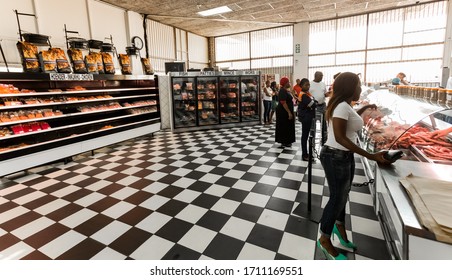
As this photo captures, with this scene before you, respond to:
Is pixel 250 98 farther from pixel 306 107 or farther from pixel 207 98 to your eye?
pixel 306 107

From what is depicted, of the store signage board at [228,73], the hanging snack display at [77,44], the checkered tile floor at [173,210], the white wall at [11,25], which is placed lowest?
the checkered tile floor at [173,210]

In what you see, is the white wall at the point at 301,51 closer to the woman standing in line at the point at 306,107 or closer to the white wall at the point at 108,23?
the white wall at the point at 108,23

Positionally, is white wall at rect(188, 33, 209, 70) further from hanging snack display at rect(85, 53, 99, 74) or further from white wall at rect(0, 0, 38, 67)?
hanging snack display at rect(85, 53, 99, 74)

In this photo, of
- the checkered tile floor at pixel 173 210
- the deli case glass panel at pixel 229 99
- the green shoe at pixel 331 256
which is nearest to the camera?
the green shoe at pixel 331 256

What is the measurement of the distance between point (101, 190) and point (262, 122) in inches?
243

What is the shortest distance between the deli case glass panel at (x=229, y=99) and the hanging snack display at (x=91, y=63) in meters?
3.85

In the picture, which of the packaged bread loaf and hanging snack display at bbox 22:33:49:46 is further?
the packaged bread loaf

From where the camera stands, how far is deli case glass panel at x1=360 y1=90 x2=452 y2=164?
77.7 inches

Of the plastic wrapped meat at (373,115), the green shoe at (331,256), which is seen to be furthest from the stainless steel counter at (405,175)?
the plastic wrapped meat at (373,115)

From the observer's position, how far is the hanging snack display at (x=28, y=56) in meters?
4.02

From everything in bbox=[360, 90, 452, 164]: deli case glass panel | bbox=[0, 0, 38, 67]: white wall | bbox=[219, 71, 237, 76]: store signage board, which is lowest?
bbox=[360, 90, 452, 164]: deli case glass panel

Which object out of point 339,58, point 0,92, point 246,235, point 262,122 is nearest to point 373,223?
point 246,235


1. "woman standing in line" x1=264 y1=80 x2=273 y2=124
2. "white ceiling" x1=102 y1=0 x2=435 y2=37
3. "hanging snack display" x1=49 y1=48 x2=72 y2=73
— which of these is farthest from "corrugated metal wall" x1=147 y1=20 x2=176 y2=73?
"hanging snack display" x1=49 y1=48 x2=72 y2=73

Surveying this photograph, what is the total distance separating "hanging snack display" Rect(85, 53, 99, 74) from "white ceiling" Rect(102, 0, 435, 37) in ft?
11.0
